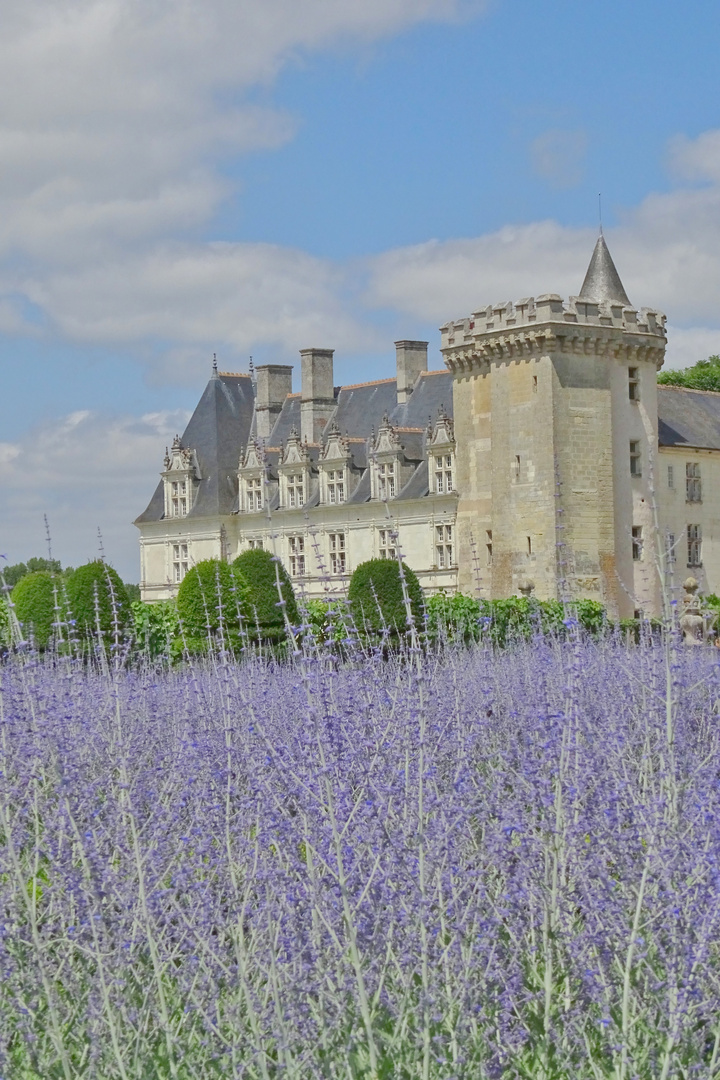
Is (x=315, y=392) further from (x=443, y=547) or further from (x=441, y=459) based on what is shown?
(x=443, y=547)

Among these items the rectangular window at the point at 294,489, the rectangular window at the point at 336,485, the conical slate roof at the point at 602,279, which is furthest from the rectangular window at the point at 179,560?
the conical slate roof at the point at 602,279

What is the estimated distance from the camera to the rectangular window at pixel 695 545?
3438 cm

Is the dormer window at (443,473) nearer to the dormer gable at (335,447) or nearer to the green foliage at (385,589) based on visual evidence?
the dormer gable at (335,447)

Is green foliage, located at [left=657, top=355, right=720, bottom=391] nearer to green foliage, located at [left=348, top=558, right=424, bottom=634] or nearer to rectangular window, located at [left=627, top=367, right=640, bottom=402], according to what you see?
rectangular window, located at [left=627, top=367, right=640, bottom=402]

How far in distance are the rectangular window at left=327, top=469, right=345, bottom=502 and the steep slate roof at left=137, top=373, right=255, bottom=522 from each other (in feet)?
11.8

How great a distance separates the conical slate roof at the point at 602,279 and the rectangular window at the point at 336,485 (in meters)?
7.53

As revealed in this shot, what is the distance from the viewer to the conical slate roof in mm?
34719

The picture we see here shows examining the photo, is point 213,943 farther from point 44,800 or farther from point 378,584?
point 378,584

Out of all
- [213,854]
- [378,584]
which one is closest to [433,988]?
[213,854]

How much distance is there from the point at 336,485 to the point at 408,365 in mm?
3583

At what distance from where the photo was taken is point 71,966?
164 inches

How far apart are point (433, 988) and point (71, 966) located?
1051mm

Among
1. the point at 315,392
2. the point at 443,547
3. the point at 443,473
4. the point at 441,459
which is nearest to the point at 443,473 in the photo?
the point at 443,473

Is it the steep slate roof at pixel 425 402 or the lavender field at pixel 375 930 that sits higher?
the steep slate roof at pixel 425 402
